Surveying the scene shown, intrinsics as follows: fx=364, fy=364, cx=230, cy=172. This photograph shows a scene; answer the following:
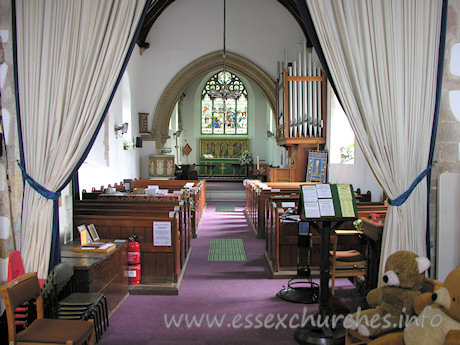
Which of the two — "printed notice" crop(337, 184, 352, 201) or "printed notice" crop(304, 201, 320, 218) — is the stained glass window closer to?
"printed notice" crop(337, 184, 352, 201)

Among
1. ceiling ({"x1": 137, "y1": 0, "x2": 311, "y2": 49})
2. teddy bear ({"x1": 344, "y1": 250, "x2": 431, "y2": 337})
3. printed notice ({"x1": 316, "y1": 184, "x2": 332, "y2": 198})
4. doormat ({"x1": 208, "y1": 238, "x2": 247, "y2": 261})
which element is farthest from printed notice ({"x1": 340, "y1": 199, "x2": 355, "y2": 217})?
ceiling ({"x1": 137, "y1": 0, "x2": 311, "y2": 49})

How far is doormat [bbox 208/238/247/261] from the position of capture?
17.6 feet

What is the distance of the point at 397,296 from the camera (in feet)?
7.64

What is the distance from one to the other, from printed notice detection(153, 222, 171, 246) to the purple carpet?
0.56 m

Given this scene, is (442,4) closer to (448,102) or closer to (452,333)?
(448,102)

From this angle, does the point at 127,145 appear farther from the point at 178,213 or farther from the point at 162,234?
the point at 162,234

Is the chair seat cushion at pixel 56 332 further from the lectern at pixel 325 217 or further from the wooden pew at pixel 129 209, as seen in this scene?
the wooden pew at pixel 129 209

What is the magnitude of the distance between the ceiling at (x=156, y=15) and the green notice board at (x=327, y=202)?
345 inches

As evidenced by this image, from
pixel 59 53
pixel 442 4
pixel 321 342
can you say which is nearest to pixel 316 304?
pixel 321 342

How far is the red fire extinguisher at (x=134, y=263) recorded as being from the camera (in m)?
4.00

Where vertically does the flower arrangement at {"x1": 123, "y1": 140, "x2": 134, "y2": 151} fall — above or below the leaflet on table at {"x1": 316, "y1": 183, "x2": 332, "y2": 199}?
above

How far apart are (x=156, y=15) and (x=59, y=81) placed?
8999 mm

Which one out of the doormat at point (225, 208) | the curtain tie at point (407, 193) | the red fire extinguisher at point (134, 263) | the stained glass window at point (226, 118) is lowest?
the doormat at point (225, 208)

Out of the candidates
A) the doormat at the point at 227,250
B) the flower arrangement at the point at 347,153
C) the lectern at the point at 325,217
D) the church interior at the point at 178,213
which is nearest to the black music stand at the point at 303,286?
the church interior at the point at 178,213
